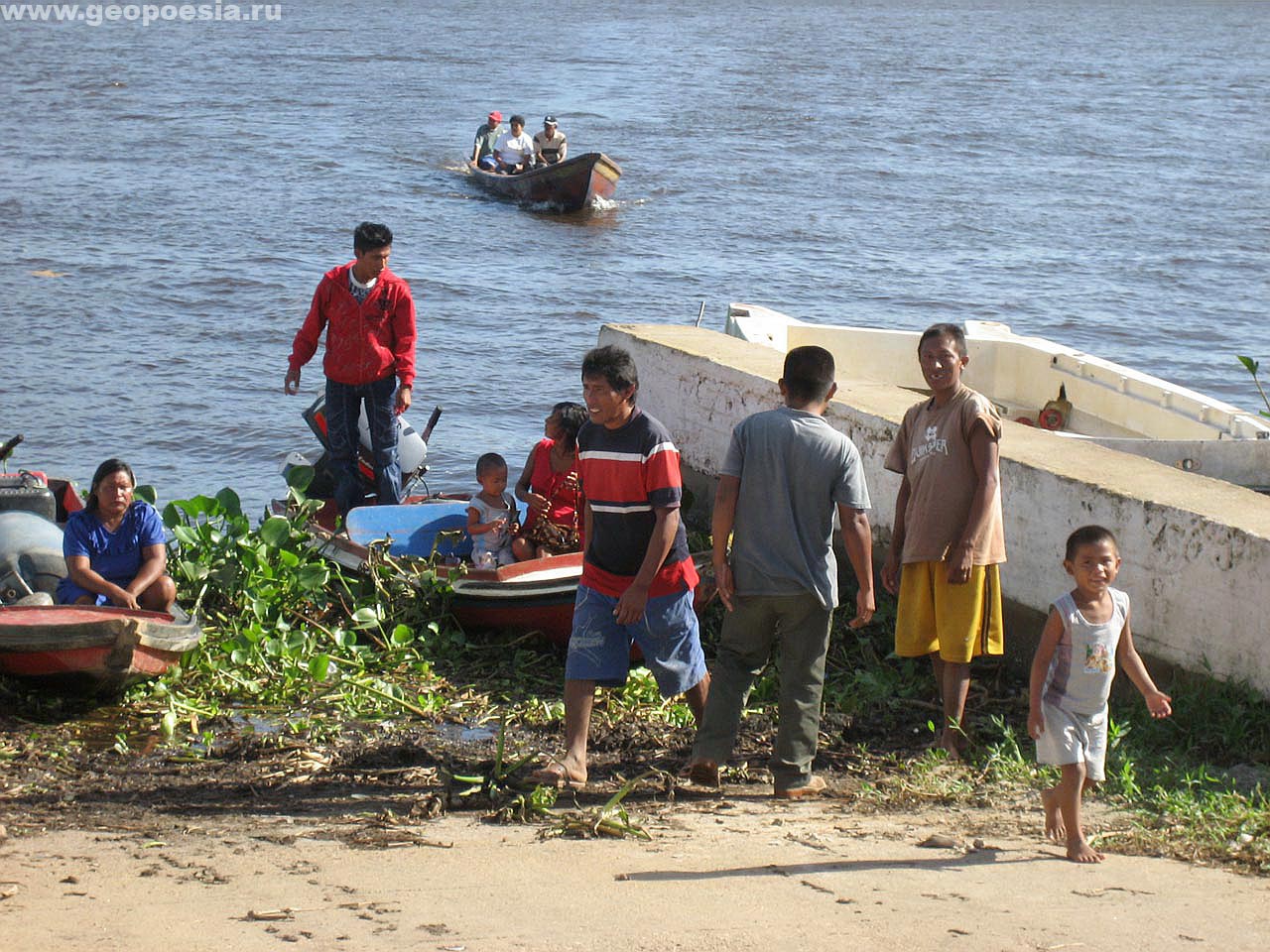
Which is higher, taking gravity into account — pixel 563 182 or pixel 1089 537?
pixel 563 182

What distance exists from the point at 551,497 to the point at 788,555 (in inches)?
106

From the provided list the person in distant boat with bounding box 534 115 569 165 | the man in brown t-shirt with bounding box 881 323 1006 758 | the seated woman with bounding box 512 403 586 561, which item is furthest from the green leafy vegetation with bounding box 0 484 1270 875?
the person in distant boat with bounding box 534 115 569 165

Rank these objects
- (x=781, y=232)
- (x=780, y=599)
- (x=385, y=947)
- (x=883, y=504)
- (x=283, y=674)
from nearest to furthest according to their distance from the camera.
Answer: (x=385, y=947), (x=780, y=599), (x=283, y=674), (x=883, y=504), (x=781, y=232)

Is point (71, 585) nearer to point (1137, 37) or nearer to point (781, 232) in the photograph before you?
point (781, 232)

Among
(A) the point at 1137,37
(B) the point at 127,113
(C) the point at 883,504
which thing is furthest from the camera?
(A) the point at 1137,37

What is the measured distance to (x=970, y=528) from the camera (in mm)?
5570

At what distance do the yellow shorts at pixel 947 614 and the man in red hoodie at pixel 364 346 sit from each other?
11.4 feet

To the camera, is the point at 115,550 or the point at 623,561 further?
the point at 115,550

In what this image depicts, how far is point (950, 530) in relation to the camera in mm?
5695

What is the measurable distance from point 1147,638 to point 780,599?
1825 mm

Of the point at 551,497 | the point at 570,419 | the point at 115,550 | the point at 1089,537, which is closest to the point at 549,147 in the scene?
the point at 551,497

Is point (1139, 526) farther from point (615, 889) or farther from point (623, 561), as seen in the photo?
point (615, 889)

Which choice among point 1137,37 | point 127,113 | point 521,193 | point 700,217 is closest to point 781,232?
point 700,217

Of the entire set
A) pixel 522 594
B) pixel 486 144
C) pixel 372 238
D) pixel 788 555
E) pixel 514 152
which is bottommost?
pixel 522 594
